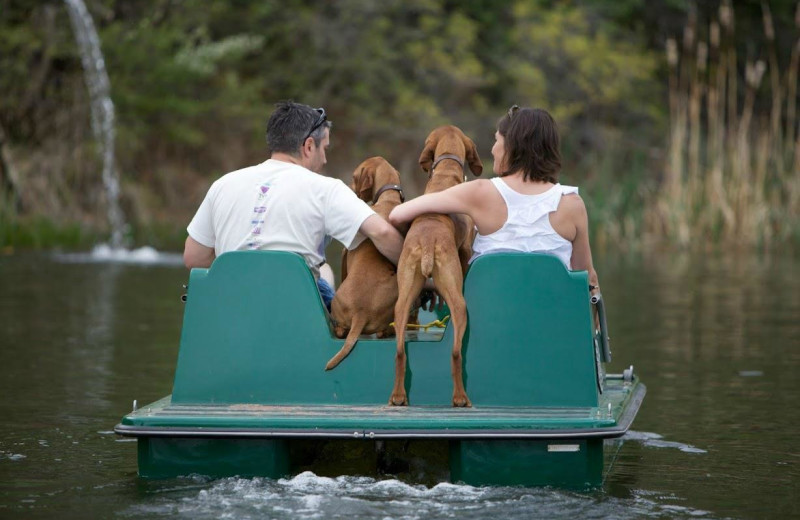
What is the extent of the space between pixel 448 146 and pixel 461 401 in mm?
1283

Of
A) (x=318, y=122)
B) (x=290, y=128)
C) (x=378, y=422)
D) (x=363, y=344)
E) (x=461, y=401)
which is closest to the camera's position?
(x=378, y=422)

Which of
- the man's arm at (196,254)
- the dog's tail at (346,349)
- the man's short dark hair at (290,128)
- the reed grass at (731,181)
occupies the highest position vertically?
the reed grass at (731,181)

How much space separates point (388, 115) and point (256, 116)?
2.89 meters

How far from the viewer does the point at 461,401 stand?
4.98m

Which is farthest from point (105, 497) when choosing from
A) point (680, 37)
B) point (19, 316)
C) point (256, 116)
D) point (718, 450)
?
point (680, 37)

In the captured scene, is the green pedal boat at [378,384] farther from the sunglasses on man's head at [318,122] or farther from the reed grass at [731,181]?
the reed grass at [731,181]

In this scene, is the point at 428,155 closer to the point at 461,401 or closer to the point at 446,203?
the point at 446,203

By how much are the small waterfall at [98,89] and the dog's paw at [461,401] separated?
1565 centimetres

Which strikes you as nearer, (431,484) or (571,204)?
(431,484)

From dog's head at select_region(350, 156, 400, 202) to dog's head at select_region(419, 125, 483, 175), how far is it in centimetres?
15

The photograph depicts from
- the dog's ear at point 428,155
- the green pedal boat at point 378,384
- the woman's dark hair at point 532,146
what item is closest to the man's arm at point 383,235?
the green pedal boat at point 378,384

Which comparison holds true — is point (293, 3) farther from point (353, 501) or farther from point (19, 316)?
point (353, 501)

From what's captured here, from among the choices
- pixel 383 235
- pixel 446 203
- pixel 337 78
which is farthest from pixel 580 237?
pixel 337 78

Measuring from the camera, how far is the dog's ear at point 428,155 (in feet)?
19.1
